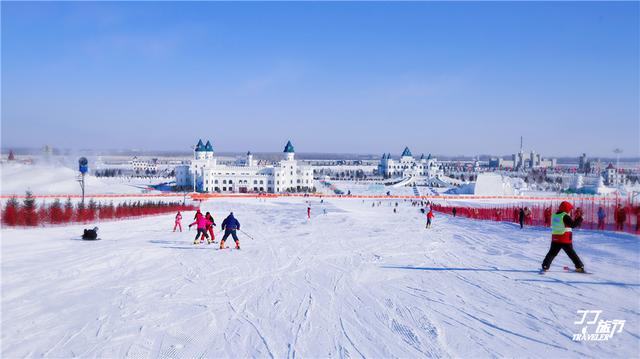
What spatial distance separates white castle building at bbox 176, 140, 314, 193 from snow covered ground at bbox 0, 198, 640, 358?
6339 cm

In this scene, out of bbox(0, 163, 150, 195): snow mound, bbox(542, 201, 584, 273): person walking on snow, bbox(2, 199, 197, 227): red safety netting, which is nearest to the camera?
bbox(542, 201, 584, 273): person walking on snow

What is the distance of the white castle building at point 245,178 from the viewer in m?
76.3

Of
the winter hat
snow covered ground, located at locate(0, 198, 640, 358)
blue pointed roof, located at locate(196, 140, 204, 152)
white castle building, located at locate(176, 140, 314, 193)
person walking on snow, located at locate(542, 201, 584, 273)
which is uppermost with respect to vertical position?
blue pointed roof, located at locate(196, 140, 204, 152)

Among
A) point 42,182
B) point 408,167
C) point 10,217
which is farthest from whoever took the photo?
point 408,167

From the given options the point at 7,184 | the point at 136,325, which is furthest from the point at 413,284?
the point at 7,184

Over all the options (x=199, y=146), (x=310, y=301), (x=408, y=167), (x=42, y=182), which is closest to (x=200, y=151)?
(x=199, y=146)

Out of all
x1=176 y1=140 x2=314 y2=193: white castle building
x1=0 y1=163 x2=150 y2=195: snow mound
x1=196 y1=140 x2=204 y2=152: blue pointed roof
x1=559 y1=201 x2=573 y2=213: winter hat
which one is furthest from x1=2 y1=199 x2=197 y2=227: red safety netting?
x1=196 y1=140 x2=204 y2=152: blue pointed roof

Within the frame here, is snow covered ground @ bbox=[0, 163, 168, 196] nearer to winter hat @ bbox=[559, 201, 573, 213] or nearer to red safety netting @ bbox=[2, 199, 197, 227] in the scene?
red safety netting @ bbox=[2, 199, 197, 227]

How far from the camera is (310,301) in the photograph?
298 inches

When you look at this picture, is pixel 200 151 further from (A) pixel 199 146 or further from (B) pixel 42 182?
(B) pixel 42 182

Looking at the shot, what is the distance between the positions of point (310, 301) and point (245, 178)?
70.9 metres

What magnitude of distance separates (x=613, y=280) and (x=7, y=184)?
207 feet

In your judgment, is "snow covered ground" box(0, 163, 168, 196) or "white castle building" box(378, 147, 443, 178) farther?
"white castle building" box(378, 147, 443, 178)

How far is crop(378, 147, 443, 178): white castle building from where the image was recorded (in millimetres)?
124219
